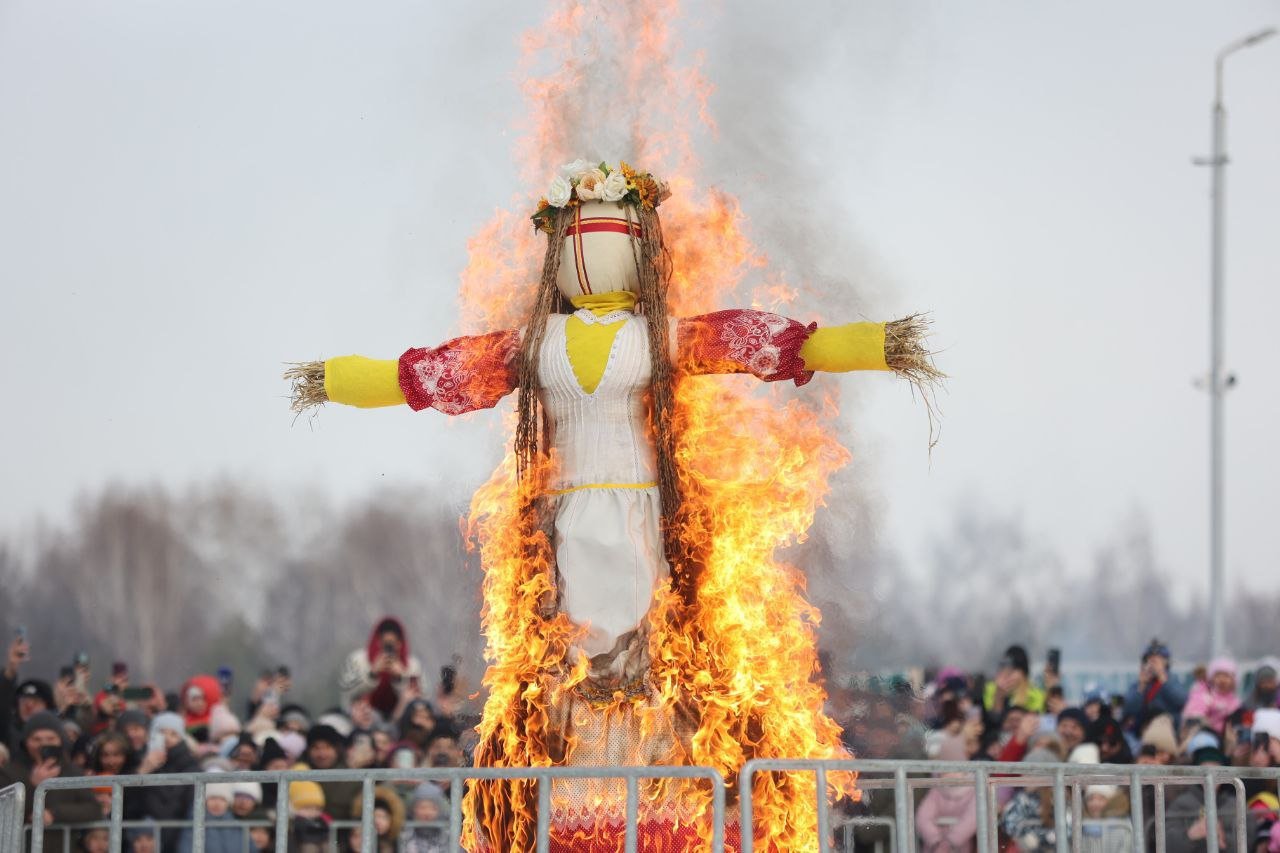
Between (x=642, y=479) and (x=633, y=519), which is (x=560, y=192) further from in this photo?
(x=633, y=519)

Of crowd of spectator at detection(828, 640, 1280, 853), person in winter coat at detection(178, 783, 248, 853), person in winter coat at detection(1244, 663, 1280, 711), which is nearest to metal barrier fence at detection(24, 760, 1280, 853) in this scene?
crowd of spectator at detection(828, 640, 1280, 853)

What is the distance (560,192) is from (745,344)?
0.87 metres

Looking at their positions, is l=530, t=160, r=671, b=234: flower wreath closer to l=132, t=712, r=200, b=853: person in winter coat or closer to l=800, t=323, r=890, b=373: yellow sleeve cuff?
l=800, t=323, r=890, b=373: yellow sleeve cuff

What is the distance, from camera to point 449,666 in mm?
8953

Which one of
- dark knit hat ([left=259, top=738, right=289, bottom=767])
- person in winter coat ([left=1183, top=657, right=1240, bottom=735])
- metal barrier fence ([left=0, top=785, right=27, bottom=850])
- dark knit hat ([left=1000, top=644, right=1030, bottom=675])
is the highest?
dark knit hat ([left=1000, top=644, right=1030, bottom=675])

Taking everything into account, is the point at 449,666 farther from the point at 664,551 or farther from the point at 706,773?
the point at 706,773

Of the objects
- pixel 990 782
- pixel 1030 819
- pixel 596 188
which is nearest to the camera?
pixel 990 782

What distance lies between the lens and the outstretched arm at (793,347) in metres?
5.91

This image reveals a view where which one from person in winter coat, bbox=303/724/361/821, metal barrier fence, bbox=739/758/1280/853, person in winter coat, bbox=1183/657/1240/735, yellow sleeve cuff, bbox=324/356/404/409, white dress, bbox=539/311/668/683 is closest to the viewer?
metal barrier fence, bbox=739/758/1280/853

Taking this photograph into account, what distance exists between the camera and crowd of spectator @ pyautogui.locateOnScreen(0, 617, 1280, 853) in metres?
8.54

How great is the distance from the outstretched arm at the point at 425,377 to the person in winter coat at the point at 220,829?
9.47 ft

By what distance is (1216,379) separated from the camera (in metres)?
11.8

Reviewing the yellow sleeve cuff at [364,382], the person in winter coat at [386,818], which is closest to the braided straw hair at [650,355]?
the yellow sleeve cuff at [364,382]

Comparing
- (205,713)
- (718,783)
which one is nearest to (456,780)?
(718,783)
